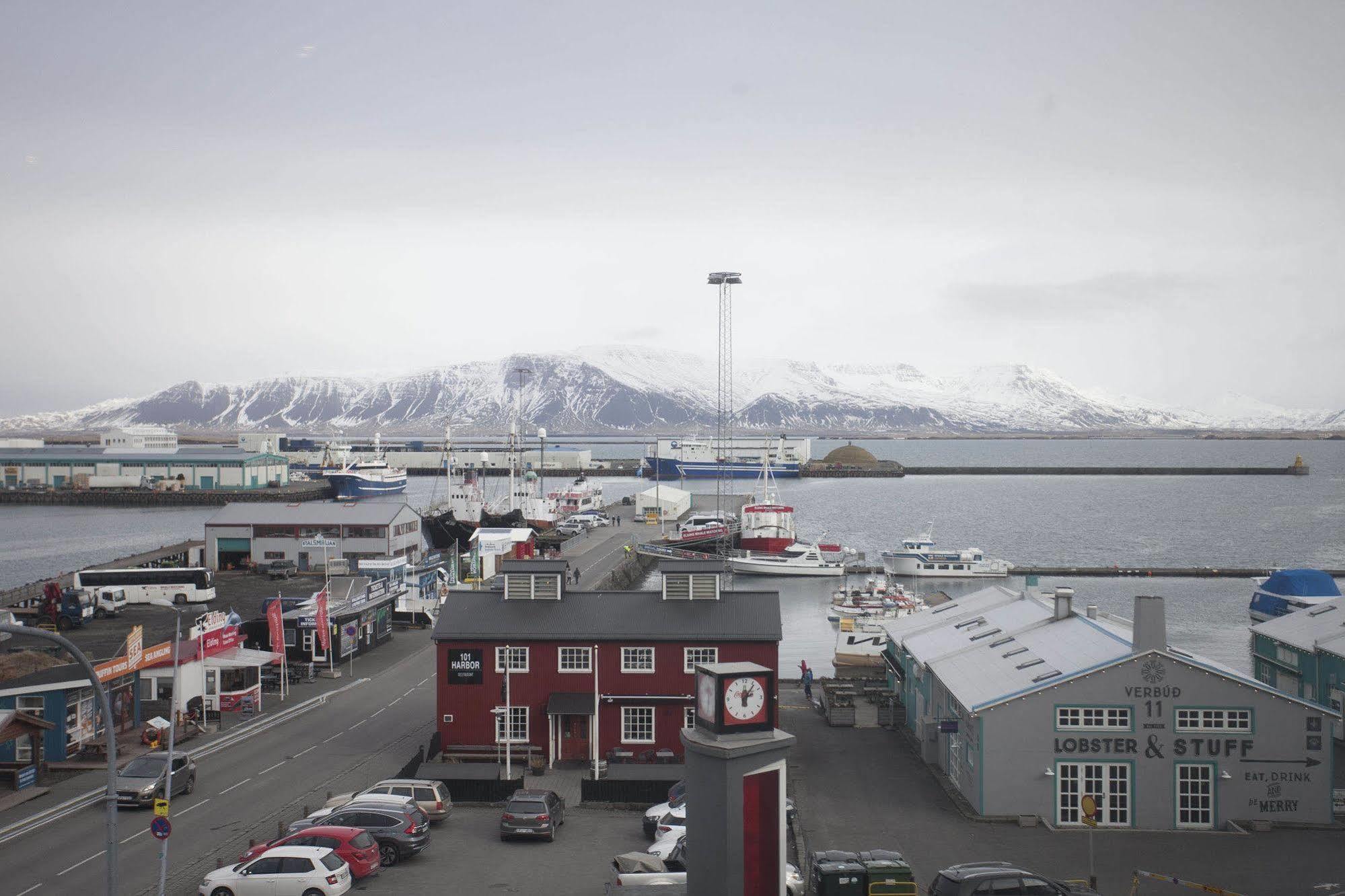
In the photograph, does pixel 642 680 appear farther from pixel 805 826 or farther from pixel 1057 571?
pixel 1057 571

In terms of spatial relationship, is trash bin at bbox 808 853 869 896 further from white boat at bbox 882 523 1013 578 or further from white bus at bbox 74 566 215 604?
white boat at bbox 882 523 1013 578

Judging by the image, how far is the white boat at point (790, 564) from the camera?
5022 centimetres

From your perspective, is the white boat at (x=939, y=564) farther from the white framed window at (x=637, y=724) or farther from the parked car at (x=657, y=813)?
the parked car at (x=657, y=813)

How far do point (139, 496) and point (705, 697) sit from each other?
9808 centimetres

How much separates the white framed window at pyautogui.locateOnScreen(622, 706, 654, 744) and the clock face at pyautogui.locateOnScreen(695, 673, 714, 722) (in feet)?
32.2

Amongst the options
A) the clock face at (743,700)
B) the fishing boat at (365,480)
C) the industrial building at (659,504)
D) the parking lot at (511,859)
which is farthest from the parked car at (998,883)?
the fishing boat at (365,480)

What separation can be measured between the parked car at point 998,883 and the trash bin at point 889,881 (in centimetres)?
38

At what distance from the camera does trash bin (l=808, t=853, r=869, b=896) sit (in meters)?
11.0

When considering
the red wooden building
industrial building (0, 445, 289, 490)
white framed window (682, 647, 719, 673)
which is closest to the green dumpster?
the red wooden building

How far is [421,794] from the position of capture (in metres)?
14.3

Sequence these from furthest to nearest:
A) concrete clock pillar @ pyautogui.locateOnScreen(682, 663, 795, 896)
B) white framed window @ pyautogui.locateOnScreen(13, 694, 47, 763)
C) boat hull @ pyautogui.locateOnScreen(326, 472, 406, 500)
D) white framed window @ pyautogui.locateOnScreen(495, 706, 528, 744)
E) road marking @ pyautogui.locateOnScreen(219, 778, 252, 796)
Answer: boat hull @ pyautogui.locateOnScreen(326, 472, 406, 500) < white framed window @ pyautogui.locateOnScreen(495, 706, 528, 744) < white framed window @ pyautogui.locateOnScreen(13, 694, 47, 763) < road marking @ pyautogui.locateOnScreen(219, 778, 252, 796) < concrete clock pillar @ pyautogui.locateOnScreen(682, 663, 795, 896)

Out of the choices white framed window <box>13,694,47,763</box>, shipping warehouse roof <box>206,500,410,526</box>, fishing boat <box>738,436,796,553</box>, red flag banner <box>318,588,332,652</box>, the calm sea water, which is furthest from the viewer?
fishing boat <box>738,436,796,553</box>

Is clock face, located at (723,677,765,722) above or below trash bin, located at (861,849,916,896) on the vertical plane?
above

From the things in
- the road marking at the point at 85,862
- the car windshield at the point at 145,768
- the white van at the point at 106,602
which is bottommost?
the road marking at the point at 85,862
